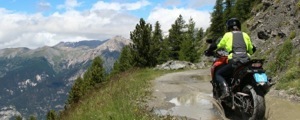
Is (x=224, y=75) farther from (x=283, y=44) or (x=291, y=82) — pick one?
(x=283, y=44)

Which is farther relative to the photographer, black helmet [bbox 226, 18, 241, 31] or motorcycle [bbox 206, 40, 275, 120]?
black helmet [bbox 226, 18, 241, 31]

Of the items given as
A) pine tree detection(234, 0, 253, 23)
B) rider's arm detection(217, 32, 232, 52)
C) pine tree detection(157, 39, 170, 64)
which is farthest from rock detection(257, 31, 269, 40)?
pine tree detection(234, 0, 253, 23)

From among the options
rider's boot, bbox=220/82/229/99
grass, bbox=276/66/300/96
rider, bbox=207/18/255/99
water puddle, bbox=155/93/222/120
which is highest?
rider, bbox=207/18/255/99

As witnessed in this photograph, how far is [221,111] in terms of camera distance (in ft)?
32.6

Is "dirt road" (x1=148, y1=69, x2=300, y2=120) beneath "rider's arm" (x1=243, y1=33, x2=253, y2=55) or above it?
beneath

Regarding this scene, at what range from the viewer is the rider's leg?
873 centimetres

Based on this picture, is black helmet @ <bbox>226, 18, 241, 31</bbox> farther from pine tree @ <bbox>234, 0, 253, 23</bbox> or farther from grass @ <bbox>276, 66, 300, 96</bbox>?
pine tree @ <bbox>234, 0, 253, 23</bbox>

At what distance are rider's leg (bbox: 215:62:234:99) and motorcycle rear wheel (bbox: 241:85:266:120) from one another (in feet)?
2.44

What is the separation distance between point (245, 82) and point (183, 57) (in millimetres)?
41923

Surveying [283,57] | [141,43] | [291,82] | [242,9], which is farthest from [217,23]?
[291,82]

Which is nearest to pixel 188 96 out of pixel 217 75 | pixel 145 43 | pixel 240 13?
pixel 217 75

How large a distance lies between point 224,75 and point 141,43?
3552cm

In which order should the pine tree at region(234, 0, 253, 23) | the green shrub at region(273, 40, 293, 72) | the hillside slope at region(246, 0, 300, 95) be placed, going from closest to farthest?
the hillside slope at region(246, 0, 300, 95), the green shrub at region(273, 40, 293, 72), the pine tree at region(234, 0, 253, 23)

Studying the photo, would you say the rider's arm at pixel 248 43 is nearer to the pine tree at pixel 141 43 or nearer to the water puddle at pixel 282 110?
the water puddle at pixel 282 110
